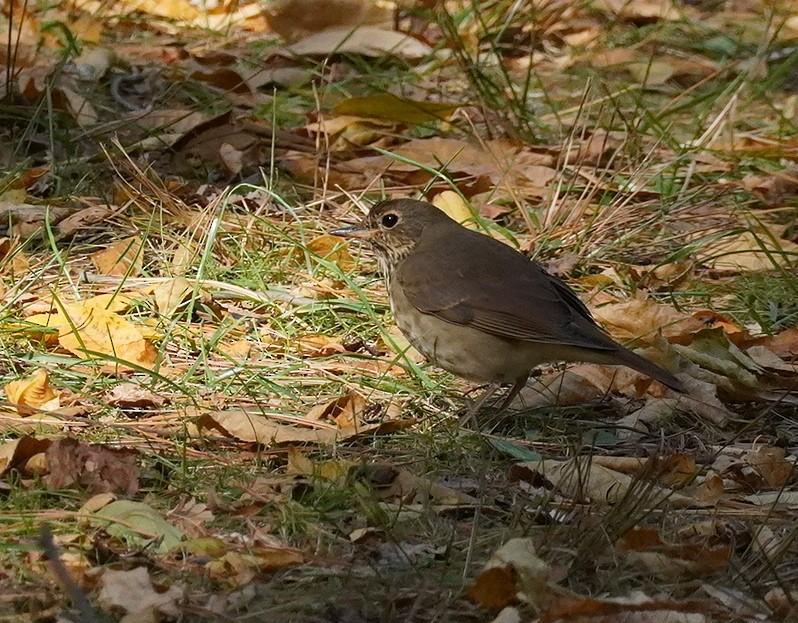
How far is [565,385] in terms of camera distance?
16.7ft

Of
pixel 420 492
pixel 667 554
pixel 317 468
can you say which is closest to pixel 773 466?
pixel 667 554

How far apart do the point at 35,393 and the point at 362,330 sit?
1.41 m

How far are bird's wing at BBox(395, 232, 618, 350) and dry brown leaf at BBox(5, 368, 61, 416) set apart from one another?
4.40 feet

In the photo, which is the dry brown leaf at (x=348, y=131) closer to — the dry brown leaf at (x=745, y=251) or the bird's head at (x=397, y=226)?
the bird's head at (x=397, y=226)

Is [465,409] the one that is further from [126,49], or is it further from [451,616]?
[126,49]

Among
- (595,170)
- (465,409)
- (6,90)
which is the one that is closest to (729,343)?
(465,409)

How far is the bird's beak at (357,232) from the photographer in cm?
557

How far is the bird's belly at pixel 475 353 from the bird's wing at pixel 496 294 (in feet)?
0.13

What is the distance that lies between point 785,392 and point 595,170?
194 cm

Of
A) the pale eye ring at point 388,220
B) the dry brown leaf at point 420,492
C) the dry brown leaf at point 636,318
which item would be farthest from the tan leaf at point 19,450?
the dry brown leaf at point 636,318

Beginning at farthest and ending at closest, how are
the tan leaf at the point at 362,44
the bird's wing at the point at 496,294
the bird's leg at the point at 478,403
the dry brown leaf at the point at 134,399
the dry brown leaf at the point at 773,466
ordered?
the tan leaf at the point at 362,44 < the bird's wing at the point at 496,294 < the bird's leg at the point at 478,403 < the dry brown leaf at the point at 134,399 < the dry brown leaf at the point at 773,466

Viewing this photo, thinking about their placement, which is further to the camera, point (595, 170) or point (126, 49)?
point (126, 49)

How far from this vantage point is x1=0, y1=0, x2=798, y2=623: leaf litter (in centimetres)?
339

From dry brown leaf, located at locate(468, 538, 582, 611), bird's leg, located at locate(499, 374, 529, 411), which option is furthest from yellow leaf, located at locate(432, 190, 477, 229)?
dry brown leaf, located at locate(468, 538, 582, 611)
